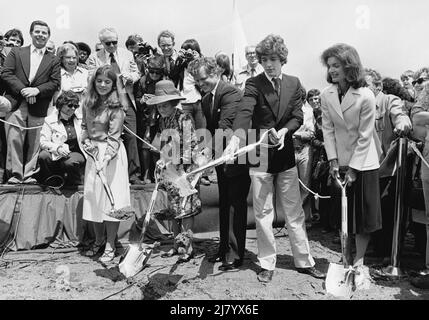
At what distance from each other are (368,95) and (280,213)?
2.92m

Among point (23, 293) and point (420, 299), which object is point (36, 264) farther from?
point (420, 299)

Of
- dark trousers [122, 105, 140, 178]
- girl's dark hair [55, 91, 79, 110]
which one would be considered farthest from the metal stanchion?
girl's dark hair [55, 91, 79, 110]

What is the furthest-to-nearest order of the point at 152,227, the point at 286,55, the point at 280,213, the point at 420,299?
the point at 280,213 < the point at 152,227 < the point at 286,55 < the point at 420,299

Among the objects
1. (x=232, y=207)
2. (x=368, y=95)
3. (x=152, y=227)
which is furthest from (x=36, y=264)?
(x=368, y=95)

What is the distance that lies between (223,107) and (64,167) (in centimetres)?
235

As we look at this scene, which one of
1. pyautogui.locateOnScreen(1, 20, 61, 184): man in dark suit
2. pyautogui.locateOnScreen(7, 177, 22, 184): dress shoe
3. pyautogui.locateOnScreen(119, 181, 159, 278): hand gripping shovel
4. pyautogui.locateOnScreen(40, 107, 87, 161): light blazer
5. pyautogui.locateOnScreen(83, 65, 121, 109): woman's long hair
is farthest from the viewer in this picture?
pyautogui.locateOnScreen(1, 20, 61, 184): man in dark suit

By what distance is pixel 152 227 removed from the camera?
19.4ft

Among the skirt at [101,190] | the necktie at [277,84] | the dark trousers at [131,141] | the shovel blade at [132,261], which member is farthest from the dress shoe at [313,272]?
the dark trousers at [131,141]

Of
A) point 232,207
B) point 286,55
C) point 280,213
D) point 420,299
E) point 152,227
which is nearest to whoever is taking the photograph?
point 420,299

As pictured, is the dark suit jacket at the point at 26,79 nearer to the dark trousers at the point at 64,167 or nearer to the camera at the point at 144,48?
the dark trousers at the point at 64,167

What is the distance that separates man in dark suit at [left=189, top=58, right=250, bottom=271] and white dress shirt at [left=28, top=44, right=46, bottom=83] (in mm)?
2620

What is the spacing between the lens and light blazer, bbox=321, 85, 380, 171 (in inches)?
152

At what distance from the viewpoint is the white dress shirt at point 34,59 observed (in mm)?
5914

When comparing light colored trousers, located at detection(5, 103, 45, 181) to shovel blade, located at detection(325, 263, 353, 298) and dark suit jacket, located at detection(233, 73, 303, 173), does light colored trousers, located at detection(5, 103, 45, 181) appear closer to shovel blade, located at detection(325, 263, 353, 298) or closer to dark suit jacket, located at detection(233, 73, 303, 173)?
dark suit jacket, located at detection(233, 73, 303, 173)
